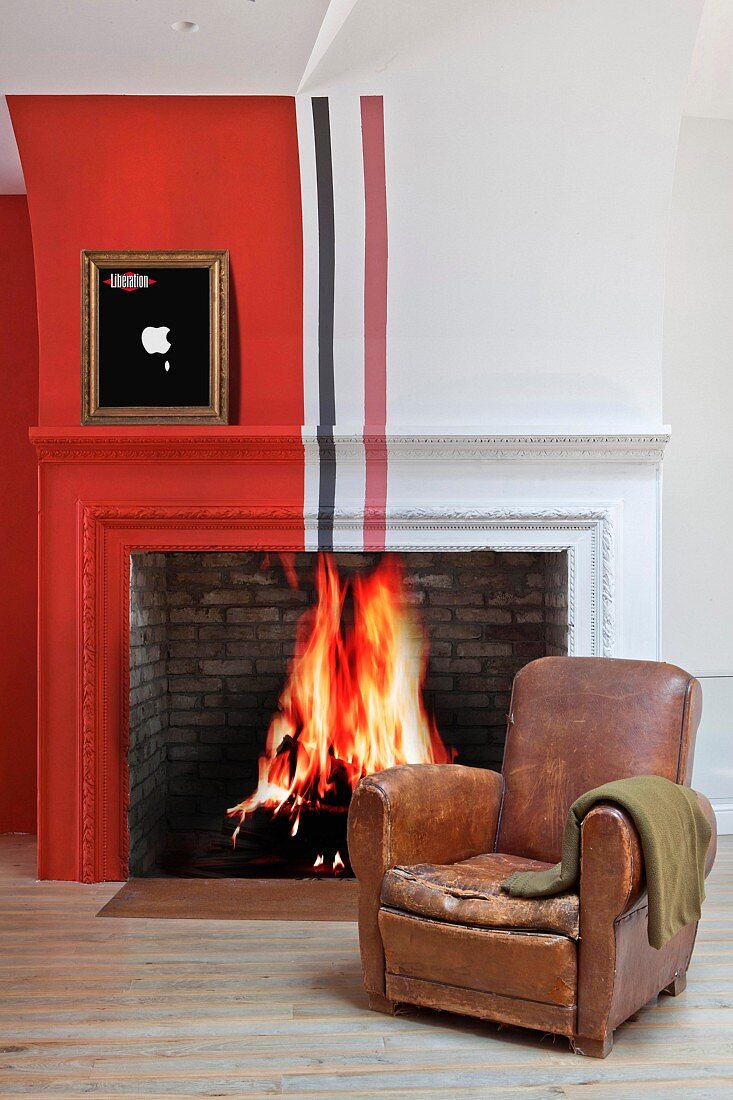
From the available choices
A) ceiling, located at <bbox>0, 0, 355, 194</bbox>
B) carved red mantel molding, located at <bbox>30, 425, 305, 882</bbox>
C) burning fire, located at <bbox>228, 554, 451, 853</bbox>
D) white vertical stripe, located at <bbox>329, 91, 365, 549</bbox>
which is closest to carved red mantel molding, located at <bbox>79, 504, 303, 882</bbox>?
carved red mantel molding, located at <bbox>30, 425, 305, 882</bbox>

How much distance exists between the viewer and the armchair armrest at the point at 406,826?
8.86 ft

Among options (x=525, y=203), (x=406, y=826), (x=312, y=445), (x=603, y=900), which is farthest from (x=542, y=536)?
(x=603, y=900)

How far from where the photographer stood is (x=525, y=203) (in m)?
3.75

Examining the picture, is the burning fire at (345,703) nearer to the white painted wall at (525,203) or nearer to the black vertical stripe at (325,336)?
the black vertical stripe at (325,336)

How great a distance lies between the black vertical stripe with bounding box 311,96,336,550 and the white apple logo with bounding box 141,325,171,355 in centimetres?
55

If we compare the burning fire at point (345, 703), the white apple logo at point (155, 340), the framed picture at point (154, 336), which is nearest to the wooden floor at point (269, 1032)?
the burning fire at point (345, 703)

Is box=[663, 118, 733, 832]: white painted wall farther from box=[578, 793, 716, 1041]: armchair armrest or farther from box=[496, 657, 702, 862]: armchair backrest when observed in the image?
box=[578, 793, 716, 1041]: armchair armrest

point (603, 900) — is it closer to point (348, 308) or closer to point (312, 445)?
point (312, 445)

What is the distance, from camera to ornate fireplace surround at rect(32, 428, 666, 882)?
3.85 metres

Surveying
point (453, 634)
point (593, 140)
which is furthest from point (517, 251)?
point (453, 634)

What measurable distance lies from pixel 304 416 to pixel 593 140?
4.50 ft

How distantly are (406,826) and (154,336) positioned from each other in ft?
6.64

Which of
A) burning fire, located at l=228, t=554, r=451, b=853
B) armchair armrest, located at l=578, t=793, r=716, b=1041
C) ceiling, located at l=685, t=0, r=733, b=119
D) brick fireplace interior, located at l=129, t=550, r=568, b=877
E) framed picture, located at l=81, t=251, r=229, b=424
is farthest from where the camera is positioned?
brick fireplace interior, located at l=129, t=550, r=568, b=877

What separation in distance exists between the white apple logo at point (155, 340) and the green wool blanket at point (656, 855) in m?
2.23
